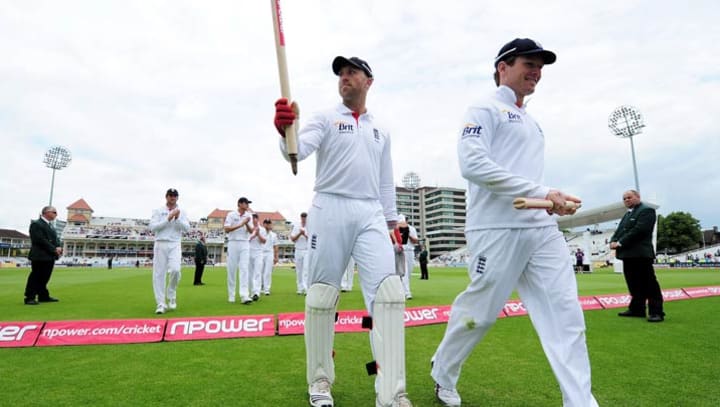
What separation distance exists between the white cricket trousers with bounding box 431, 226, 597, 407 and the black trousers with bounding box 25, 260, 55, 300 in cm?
1143

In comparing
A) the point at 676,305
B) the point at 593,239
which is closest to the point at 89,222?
the point at 593,239

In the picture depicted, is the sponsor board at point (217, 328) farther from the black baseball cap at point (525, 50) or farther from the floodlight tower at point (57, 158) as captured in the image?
the floodlight tower at point (57, 158)

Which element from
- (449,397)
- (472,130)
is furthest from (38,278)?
(472,130)

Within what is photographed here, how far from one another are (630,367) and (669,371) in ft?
1.06

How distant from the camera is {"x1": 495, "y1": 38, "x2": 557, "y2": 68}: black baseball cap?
291 centimetres

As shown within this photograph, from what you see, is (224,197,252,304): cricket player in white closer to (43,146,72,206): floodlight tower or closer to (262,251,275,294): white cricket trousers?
(262,251,275,294): white cricket trousers

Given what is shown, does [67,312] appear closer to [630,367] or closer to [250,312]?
[250,312]

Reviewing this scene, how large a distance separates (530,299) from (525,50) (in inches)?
70.6

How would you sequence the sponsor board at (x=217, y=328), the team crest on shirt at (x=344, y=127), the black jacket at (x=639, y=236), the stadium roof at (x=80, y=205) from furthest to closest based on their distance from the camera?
the stadium roof at (x=80, y=205) < the black jacket at (x=639, y=236) < the sponsor board at (x=217, y=328) < the team crest on shirt at (x=344, y=127)

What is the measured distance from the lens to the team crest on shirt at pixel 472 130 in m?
2.89

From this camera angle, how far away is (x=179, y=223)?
8727mm

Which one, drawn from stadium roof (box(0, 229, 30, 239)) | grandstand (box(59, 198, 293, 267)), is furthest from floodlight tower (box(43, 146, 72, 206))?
stadium roof (box(0, 229, 30, 239))

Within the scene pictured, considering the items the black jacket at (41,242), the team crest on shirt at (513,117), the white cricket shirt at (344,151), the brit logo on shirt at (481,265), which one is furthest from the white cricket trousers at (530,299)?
the black jacket at (41,242)

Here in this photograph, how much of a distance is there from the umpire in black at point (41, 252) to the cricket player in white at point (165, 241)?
371 centimetres
